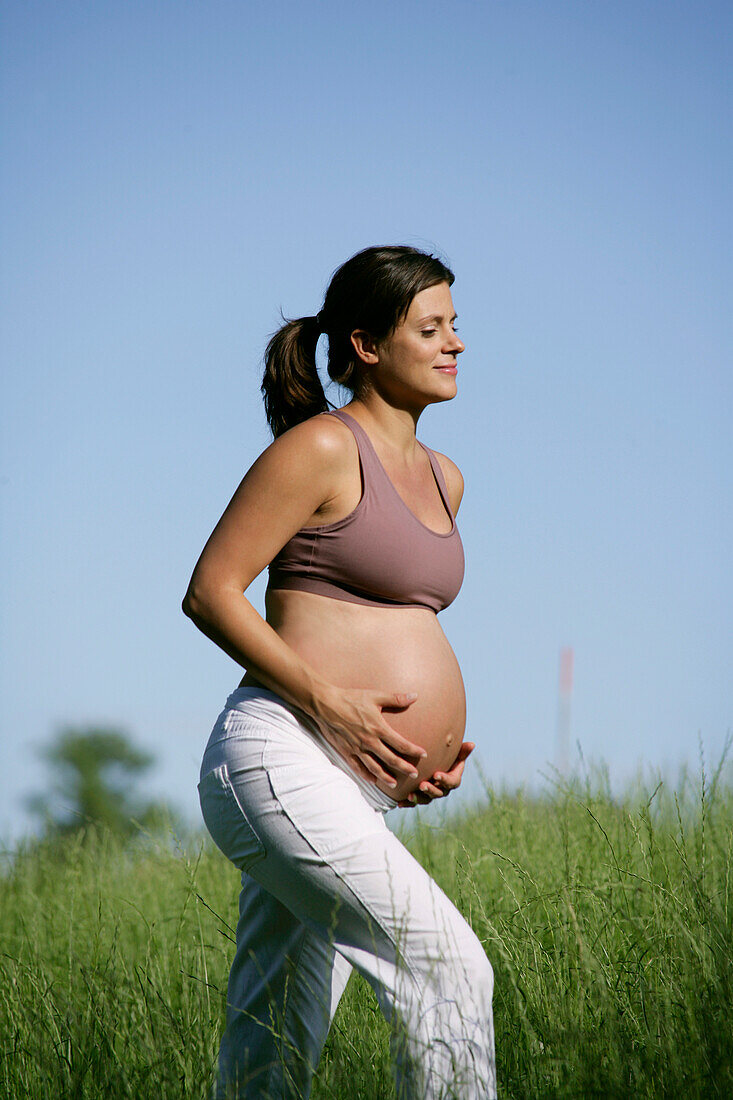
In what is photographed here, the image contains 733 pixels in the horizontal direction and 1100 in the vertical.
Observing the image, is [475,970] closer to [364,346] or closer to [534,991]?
[534,991]

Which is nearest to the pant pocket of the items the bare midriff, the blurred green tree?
the bare midriff

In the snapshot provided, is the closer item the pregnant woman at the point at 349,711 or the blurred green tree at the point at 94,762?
the pregnant woman at the point at 349,711

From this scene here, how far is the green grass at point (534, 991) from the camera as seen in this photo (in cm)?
255

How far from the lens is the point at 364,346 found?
9.82 ft

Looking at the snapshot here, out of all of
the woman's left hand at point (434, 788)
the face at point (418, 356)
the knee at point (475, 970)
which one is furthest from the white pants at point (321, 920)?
the face at point (418, 356)

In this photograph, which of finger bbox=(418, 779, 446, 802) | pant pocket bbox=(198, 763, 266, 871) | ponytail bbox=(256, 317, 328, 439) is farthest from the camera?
ponytail bbox=(256, 317, 328, 439)

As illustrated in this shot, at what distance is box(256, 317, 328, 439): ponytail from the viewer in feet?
10.6

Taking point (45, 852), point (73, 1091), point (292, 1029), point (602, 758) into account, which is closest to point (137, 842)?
point (45, 852)

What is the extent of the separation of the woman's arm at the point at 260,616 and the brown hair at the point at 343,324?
0.50 meters

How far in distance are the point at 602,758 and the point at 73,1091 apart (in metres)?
2.96

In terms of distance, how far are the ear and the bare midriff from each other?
28.3 inches

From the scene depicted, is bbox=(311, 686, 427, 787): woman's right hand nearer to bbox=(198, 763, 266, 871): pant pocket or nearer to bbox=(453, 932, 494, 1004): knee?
bbox=(198, 763, 266, 871): pant pocket

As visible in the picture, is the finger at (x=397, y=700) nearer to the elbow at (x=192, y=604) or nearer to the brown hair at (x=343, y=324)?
the elbow at (x=192, y=604)

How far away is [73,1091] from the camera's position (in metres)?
2.91
